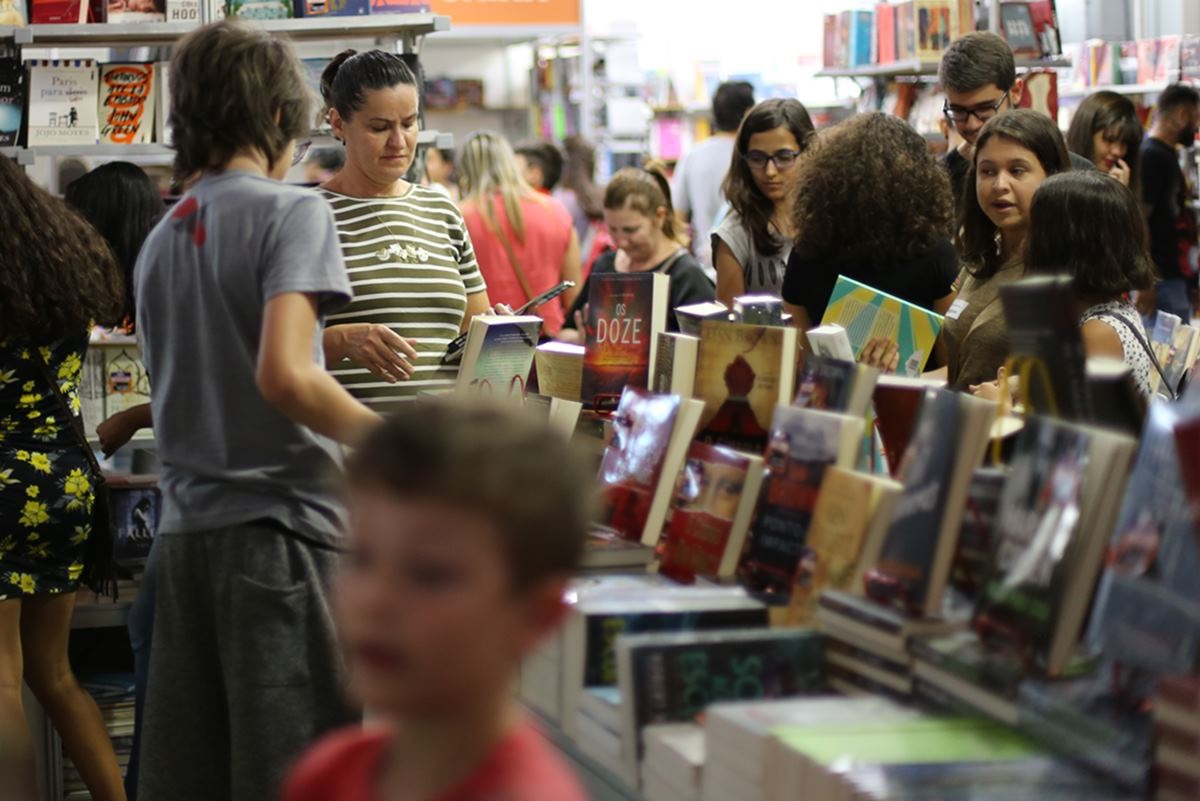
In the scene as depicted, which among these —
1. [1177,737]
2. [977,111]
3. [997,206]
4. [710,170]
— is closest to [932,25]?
[710,170]

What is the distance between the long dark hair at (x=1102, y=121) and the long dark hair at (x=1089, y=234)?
11.2ft

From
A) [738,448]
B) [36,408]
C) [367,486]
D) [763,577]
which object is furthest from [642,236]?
[367,486]

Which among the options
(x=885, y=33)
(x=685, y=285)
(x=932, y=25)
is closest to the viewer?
(x=685, y=285)

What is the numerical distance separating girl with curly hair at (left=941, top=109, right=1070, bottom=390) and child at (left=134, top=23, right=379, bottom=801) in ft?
4.90

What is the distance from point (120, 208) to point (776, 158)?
1.73 metres

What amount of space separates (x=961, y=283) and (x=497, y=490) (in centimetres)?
263

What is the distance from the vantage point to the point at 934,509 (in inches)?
65.2

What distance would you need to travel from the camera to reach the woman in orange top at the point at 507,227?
5.94 meters

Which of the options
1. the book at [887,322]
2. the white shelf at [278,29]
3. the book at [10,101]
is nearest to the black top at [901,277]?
the book at [887,322]

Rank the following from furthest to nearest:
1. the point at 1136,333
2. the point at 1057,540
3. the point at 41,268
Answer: the point at 41,268 → the point at 1136,333 → the point at 1057,540

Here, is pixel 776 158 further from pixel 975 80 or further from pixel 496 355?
pixel 496 355

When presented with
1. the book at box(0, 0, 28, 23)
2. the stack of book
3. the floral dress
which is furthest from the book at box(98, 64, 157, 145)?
the stack of book

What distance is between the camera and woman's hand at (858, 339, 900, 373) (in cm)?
274

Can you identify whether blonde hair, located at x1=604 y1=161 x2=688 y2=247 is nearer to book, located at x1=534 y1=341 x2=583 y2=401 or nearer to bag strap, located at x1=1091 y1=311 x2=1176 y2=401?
book, located at x1=534 y1=341 x2=583 y2=401
